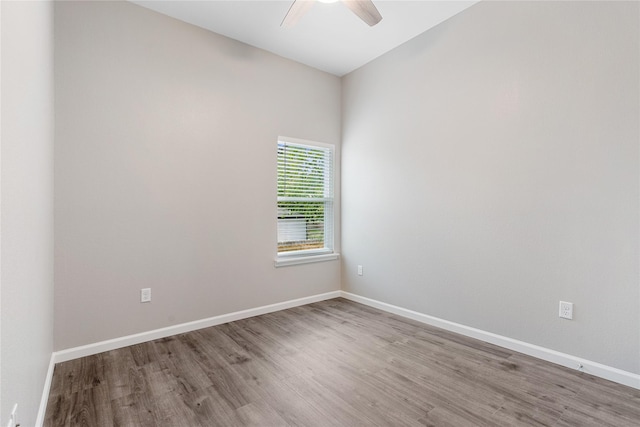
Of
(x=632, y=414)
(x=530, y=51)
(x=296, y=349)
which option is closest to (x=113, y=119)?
(x=296, y=349)

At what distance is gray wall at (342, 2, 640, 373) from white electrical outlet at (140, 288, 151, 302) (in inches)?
91.8

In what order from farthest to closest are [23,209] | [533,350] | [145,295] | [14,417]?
[145,295]
[533,350]
[23,209]
[14,417]

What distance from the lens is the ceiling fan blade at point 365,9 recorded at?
2.16 meters

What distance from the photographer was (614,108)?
78.9 inches

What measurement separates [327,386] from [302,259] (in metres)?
1.80

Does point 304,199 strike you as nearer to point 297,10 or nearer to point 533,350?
Result: point 297,10

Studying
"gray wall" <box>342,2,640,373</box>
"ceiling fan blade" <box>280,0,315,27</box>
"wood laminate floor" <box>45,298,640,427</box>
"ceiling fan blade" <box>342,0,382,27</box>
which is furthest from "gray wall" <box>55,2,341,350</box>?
"ceiling fan blade" <box>342,0,382,27</box>

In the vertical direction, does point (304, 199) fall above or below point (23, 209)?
above

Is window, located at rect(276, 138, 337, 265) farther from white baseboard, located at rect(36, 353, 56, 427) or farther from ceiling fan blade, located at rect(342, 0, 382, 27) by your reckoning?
white baseboard, located at rect(36, 353, 56, 427)

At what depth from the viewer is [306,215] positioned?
384cm

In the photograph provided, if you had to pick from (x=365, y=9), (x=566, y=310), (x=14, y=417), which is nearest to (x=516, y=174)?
(x=566, y=310)

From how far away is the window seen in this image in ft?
11.8

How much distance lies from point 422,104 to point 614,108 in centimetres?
149

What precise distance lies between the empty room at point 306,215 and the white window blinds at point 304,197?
1.6 inches
